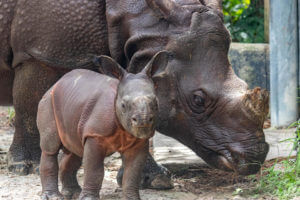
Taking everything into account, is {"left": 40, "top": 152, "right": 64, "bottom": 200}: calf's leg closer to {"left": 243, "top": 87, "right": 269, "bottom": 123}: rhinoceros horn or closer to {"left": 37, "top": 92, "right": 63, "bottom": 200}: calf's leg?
{"left": 37, "top": 92, "right": 63, "bottom": 200}: calf's leg

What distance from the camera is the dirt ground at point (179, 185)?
5.47 m

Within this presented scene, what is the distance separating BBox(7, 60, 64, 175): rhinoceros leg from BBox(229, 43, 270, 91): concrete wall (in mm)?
4302

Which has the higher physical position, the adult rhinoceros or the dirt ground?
the adult rhinoceros

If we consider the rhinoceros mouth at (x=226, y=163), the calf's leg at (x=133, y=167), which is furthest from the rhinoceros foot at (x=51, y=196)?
the rhinoceros mouth at (x=226, y=163)

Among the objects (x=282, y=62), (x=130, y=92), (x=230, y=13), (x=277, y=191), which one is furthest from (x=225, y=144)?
(x=230, y=13)

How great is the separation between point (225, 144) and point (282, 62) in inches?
151

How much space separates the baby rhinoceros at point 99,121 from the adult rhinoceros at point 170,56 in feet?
1.38

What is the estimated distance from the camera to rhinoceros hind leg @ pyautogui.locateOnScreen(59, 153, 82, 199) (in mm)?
5305

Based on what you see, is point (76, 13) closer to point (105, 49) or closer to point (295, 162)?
point (105, 49)

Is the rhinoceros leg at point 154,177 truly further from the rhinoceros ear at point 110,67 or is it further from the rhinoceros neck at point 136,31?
the rhinoceros ear at point 110,67

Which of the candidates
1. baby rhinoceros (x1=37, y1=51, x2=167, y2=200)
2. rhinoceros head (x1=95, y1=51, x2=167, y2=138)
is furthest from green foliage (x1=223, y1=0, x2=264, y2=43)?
rhinoceros head (x1=95, y1=51, x2=167, y2=138)

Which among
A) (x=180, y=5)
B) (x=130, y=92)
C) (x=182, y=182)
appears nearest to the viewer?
(x=130, y=92)

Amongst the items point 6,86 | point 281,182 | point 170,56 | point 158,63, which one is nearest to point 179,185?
point 281,182

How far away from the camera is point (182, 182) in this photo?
19.8 feet
